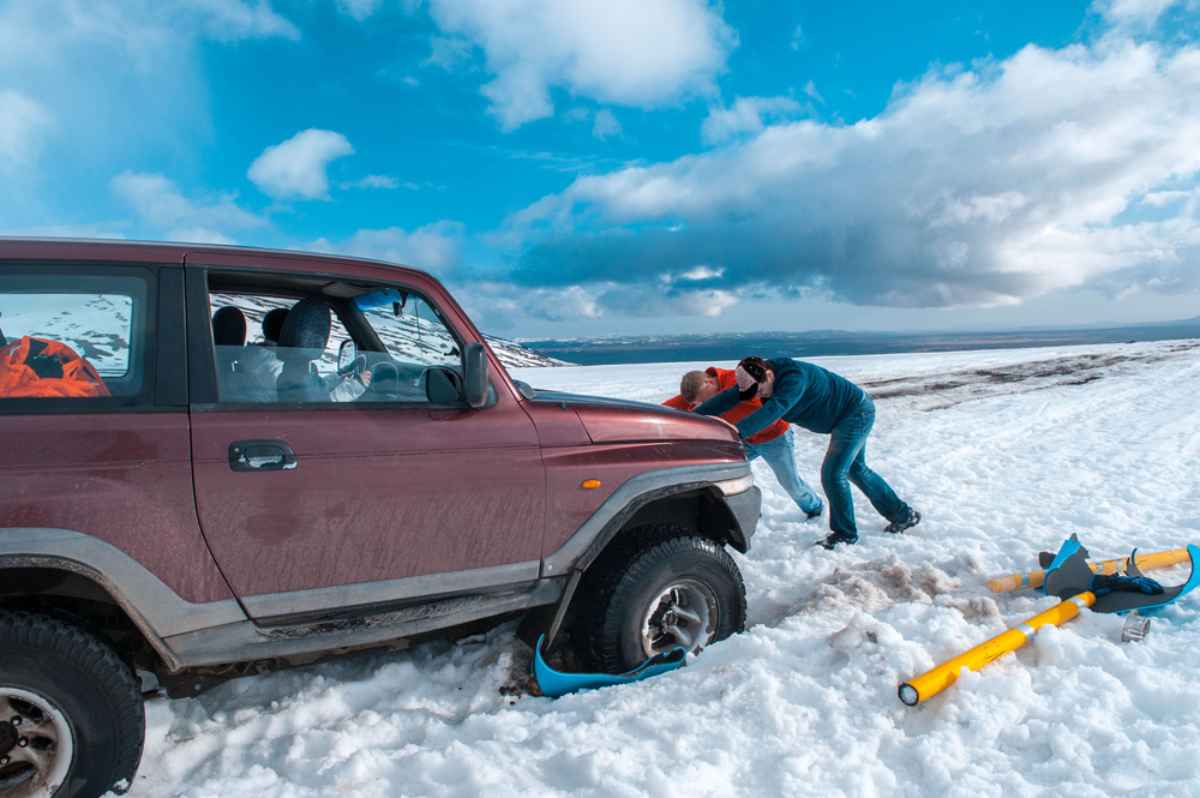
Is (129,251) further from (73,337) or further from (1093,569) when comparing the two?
(1093,569)

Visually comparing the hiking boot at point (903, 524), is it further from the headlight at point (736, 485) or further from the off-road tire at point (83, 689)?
the off-road tire at point (83, 689)

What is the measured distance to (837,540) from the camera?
19.0ft

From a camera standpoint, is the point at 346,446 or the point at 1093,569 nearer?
the point at 346,446

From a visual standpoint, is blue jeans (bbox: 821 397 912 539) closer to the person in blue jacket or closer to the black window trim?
the person in blue jacket

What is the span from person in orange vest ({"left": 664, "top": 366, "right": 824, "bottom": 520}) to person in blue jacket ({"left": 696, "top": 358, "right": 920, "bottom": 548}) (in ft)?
0.36

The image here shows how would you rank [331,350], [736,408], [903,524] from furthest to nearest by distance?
[903,524]
[736,408]
[331,350]

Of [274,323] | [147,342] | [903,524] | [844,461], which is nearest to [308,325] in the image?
[274,323]

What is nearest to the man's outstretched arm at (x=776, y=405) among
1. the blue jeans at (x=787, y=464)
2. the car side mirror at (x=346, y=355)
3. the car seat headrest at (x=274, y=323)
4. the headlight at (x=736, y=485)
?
the blue jeans at (x=787, y=464)

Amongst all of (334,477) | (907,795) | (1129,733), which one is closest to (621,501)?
(334,477)

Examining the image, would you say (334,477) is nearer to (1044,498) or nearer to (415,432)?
(415,432)

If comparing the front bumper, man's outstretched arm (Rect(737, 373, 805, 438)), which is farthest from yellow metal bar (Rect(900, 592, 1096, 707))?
man's outstretched arm (Rect(737, 373, 805, 438))

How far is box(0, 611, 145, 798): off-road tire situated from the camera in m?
2.23

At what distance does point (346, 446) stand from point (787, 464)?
441cm

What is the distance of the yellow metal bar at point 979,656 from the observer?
9.56 feet
